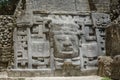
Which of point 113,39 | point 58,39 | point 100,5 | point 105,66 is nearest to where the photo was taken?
point 113,39

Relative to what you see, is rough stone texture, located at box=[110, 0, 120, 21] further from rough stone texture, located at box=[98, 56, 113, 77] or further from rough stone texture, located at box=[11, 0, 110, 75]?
rough stone texture, located at box=[98, 56, 113, 77]

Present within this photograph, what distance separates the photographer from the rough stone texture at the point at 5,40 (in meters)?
13.1

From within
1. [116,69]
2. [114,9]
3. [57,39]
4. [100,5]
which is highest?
[100,5]

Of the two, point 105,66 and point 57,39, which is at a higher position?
point 57,39

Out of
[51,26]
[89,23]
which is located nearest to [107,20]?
[89,23]

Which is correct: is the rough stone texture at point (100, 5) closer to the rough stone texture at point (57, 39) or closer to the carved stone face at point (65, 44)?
the rough stone texture at point (57, 39)

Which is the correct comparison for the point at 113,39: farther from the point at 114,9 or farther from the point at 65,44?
the point at 114,9

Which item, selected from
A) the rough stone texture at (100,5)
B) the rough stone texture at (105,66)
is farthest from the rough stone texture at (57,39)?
the rough stone texture at (100,5)

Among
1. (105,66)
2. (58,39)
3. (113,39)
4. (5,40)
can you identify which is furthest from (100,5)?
(5,40)

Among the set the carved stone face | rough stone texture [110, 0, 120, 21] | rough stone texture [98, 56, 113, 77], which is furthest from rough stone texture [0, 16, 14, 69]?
rough stone texture [98, 56, 113, 77]

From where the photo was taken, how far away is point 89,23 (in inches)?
445

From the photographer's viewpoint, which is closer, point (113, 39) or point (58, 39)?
point (113, 39)

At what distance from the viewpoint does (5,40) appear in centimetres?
1341

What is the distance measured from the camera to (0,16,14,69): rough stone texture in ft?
42.9
